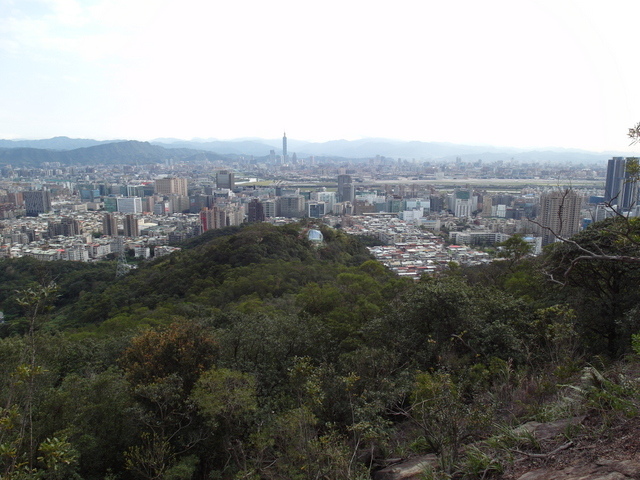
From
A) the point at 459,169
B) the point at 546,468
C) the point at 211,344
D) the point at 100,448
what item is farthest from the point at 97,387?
the point at 459,169

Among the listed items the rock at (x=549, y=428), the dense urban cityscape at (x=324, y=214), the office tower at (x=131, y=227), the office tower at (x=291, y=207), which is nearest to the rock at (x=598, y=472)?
the rock at (x=549, y=428)

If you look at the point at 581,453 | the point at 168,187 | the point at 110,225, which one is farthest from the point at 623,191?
the point at 168,187

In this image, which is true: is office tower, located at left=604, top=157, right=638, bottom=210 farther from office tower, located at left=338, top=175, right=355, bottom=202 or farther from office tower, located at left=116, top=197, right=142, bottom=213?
office tower, located at left=116, top=197, right=142, bottom=213

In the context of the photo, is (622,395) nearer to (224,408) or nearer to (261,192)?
(224,408)

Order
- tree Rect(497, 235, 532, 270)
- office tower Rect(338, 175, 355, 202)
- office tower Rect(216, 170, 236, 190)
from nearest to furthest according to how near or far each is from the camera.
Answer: tree Rect(497, 235, 532, 270), office tower Rect(338, 175, 355, 202), office tower Rect(216, 170, 236, 190)

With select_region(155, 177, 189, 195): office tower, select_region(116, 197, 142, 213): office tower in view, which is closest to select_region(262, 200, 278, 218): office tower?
select_region(116, 197, 142, 213): office tower

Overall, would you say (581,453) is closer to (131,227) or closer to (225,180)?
(131,227)

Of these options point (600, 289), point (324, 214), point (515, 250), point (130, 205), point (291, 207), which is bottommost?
point (324, 214)
